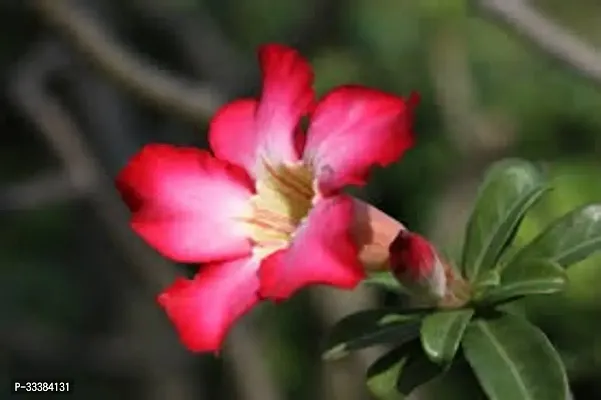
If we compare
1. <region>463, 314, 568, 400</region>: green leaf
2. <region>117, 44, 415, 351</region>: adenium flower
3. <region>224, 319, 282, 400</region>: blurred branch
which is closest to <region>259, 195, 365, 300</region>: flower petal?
<region>117, 44, 415, 351</region>: adenium flower

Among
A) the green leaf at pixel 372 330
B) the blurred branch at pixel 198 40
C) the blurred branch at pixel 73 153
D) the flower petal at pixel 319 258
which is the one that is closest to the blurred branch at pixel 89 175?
the blurred branch at pixel 73 153

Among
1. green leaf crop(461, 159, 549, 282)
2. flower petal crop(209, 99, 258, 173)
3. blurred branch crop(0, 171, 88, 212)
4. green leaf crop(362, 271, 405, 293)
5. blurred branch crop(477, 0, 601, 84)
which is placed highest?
blurred branch crop(0, 171, 88, 212)

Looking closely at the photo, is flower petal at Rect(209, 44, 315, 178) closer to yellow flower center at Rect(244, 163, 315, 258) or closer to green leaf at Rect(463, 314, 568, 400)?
yellow flower center at Rect(244, 163, 315, 258)

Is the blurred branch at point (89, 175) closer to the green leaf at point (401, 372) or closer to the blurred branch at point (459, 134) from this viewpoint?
the blurred branch at point (459, 134)

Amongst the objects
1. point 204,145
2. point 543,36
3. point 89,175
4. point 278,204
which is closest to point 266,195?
point 278,204

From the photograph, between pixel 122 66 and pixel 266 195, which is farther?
pixel 122 66

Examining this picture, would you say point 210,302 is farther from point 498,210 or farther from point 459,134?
point 459,134

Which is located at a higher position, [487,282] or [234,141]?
[234,141]
